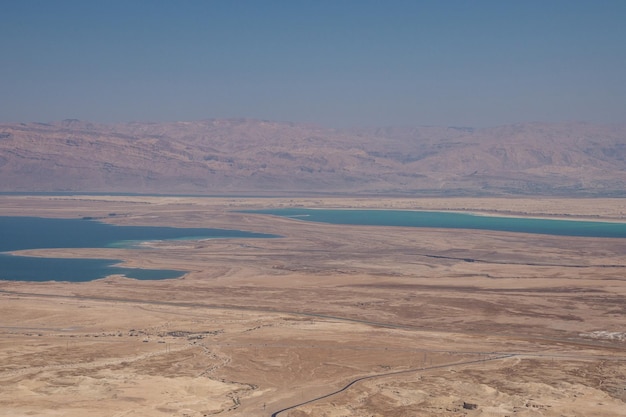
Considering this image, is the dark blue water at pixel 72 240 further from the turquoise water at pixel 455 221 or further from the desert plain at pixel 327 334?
the turquoise water at pixel 455 221

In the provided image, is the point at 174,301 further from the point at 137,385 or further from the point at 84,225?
the point at 84,225

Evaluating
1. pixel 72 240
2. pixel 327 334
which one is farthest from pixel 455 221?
pixel 327 334

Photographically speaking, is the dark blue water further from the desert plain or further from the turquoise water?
the turquoise water

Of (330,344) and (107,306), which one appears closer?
(330,344)

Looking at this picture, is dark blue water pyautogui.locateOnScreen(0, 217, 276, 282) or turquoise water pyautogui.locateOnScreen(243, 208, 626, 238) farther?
turquoise water pyautogui.locateOnScreen(243, 208, 626, 238)

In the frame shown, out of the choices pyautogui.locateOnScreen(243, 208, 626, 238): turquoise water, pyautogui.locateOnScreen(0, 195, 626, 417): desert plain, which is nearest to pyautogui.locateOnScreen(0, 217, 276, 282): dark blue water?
pyautogui.locateOnScreen(0, 195, 626, 417): desert plain

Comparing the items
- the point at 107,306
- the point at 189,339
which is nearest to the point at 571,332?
the point at 189,339

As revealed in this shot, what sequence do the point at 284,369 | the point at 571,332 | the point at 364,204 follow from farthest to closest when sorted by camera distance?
the point at 364,204, the point at 571,332, the point at 284,369
